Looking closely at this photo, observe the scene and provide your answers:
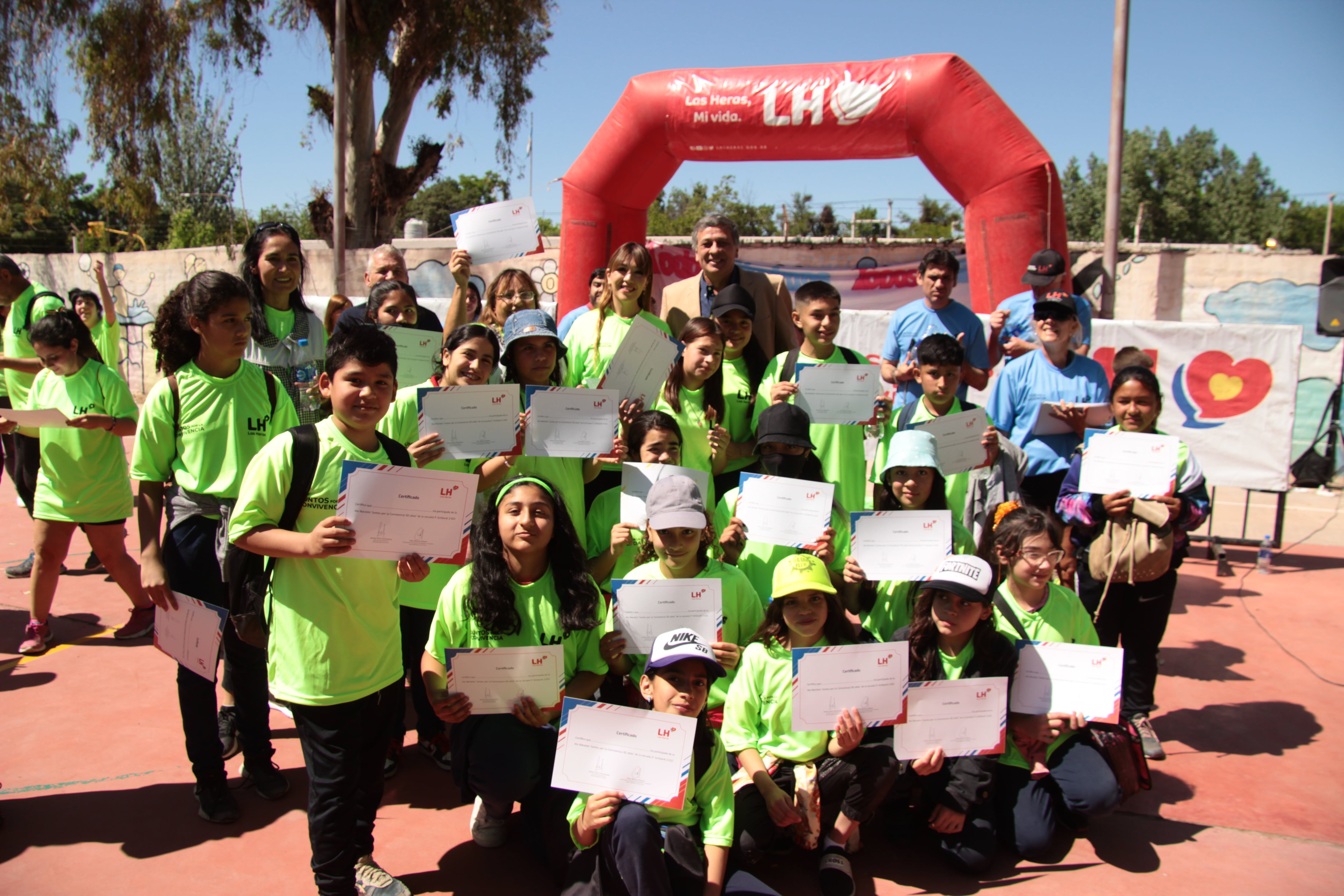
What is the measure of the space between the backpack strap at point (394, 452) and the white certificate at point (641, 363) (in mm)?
1252

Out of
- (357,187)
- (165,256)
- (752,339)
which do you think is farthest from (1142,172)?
(752,339)

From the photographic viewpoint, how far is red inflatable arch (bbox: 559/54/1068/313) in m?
7.50

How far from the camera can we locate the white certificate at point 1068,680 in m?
3.06

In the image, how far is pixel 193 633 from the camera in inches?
112

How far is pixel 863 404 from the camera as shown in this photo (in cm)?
405

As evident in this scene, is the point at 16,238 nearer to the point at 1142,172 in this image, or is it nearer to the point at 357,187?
the point at 357,187

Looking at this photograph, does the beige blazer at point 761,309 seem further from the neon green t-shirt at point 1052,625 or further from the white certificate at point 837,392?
the neon green t-shirt at point 1052,625

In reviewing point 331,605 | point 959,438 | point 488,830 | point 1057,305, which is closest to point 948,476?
point 959,438

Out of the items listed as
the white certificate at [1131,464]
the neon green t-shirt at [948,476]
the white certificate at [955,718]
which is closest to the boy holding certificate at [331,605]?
the white certificate at [955,718]

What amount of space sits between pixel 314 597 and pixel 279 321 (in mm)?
1620

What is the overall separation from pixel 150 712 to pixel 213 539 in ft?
4.94

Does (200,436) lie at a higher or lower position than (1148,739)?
higher

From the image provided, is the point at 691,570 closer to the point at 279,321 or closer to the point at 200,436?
the point at 200,436

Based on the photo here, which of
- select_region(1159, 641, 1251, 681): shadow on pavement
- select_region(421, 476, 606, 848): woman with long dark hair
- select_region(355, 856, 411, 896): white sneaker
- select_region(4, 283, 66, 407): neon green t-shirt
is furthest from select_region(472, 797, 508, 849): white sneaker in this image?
select_region(4, 283, 66, 407): neon green t-shirt
